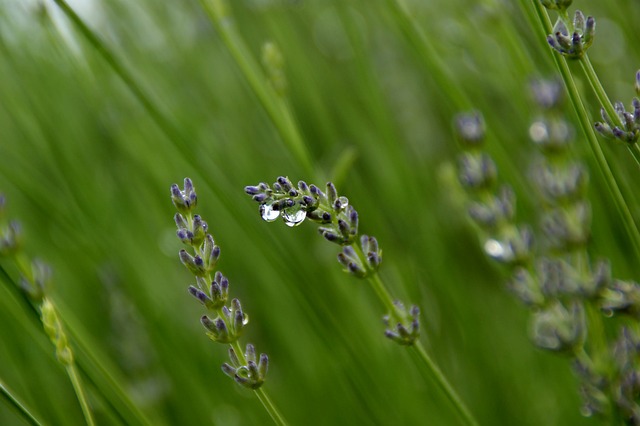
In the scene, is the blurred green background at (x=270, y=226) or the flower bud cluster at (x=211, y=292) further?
the blurred green background at (x=270, y=226)

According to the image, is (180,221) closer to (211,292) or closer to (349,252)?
(211,292)

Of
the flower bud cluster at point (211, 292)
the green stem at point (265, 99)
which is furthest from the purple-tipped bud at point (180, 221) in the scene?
the green stem at point (265, 99)

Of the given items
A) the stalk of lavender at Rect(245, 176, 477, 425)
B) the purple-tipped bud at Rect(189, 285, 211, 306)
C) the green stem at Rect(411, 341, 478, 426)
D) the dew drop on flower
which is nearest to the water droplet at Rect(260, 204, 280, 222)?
the stalk of lavender at Rect(245, 176, 477, 425)

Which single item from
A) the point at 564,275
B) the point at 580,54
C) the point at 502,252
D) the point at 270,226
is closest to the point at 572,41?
the point at 580,54

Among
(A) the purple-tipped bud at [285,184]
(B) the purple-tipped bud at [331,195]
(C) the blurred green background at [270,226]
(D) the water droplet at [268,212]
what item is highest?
(A) the purple-tipped bud at [285,184]

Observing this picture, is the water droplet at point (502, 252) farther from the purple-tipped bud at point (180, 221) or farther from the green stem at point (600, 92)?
the purple-tipped bud at point (180, 221)

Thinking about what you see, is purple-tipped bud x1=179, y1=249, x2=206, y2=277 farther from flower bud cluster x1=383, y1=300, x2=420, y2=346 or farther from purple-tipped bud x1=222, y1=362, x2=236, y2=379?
flower bud cluster x1=383, y1=300, x2=420, y2=346

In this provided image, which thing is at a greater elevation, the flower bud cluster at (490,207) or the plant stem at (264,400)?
the plant stem at (264,400)
